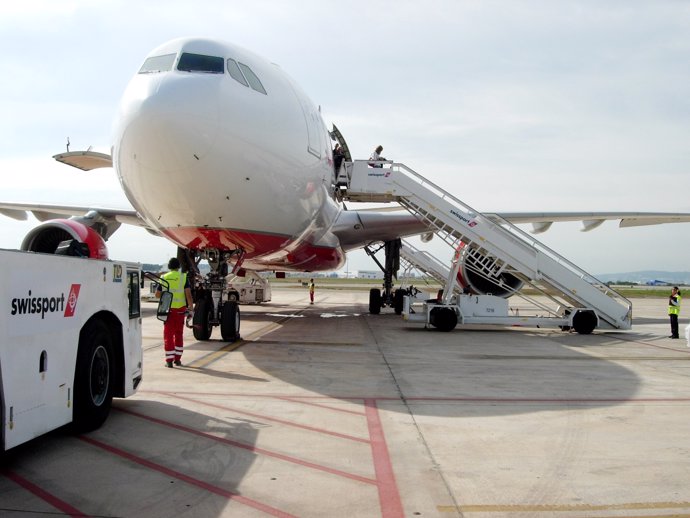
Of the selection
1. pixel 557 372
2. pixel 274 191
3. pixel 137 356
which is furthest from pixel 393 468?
pixel 274 191

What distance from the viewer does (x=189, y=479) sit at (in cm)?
430

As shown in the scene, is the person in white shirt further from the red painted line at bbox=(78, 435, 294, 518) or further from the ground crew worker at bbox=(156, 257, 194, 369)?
the red painted line at bbox=(78, 435, 294, 518)

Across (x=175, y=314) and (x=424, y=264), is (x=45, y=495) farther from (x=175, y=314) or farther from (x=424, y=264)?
(x=424, y=264)

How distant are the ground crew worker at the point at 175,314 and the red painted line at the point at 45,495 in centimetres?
446

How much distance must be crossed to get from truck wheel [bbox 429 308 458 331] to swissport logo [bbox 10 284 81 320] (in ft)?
35.9

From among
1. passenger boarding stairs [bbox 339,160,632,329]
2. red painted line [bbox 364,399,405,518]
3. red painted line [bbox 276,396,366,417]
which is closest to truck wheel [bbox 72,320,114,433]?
red painted line [bbox 276,396,366,417]

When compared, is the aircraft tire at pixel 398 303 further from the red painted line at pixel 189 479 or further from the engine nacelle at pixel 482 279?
the red painted line at pixel 189 479

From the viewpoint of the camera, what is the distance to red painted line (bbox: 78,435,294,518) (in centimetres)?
379

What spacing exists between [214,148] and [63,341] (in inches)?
172

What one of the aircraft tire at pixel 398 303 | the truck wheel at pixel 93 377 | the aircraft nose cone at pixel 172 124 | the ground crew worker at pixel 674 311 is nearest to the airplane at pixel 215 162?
the aircraft nose cone at pixel 172 124

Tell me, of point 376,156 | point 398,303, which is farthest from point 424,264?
point 376,156

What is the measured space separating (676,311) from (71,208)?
53.2ft

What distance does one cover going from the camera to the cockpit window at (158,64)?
9.17m

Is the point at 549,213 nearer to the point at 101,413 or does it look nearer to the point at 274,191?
the point at 274,191
